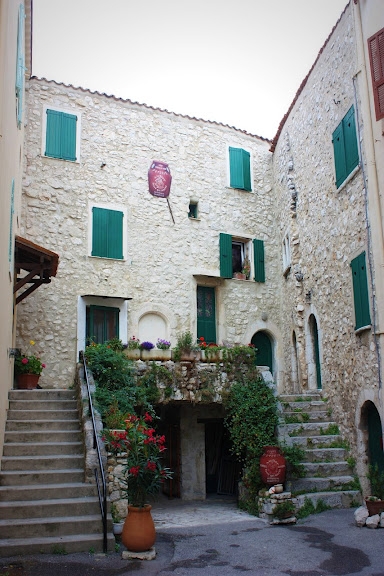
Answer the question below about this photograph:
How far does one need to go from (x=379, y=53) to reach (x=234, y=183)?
24.7ft

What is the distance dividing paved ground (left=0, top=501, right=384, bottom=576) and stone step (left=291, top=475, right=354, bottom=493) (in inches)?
21.7

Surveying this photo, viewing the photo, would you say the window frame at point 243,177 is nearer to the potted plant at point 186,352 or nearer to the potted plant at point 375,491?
the potted plant at point 186,352

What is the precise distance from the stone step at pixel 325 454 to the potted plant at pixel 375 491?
0.82 metres

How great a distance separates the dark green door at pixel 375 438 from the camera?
983cm

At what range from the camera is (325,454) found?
10.6 m

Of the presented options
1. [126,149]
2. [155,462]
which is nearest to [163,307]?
[126,149]

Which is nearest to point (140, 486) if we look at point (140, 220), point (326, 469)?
point (326, 469)

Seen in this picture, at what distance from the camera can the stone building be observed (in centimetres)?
1028

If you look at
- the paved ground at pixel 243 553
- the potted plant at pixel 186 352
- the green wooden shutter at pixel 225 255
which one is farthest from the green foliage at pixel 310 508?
the green wooden shutter at pixel 225 255

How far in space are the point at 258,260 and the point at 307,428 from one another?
21.5 feet

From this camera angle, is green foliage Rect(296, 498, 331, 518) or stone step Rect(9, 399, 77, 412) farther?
stone step Rect(9, 399, 77, 412)

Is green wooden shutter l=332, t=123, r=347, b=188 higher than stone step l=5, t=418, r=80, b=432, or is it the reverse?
green wooden shutter l=332, t=123, r=347, b=188

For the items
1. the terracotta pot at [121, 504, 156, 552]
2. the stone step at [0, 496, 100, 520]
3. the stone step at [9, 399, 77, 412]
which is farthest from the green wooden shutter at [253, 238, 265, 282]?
the terracotta pot at [121, 504, 156, 552]

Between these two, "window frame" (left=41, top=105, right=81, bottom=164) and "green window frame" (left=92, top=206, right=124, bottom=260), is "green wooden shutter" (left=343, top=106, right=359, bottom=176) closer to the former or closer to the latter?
"green window frame" (left=92, top=206, right=124, bottom=260)
